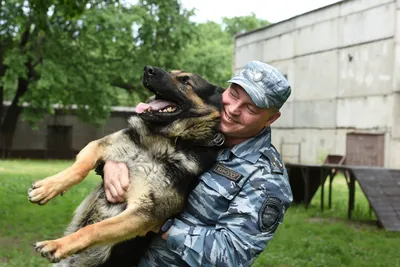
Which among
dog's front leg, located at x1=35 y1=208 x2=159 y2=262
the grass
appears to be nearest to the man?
dog's front leg, located at x1=35 y1=208 x2=159 y2=262

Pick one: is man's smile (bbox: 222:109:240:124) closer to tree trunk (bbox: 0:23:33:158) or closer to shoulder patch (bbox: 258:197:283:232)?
shoulder patch (bbox: 258:197:283:232)

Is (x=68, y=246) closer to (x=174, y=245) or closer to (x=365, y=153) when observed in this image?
(x=174, y=245)

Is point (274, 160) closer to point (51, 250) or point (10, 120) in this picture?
point (51, 250)

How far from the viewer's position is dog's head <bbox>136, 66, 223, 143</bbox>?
2635mm

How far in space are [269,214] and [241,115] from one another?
1.41ft

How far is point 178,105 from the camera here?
2.70 meters

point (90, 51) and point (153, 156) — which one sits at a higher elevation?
point (90, 51)

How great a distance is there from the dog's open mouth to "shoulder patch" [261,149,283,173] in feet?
1.63

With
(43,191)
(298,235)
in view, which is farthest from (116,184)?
(298,235)

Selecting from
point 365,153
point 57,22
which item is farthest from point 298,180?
point 57,22

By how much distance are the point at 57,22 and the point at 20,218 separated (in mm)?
15472

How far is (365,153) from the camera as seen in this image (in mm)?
18875

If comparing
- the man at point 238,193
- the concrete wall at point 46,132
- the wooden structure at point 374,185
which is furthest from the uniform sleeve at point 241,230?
the concrete wall at point 46,132

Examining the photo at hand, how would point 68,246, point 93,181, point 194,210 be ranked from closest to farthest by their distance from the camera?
point 68,246
point 194,210
point 93,181
